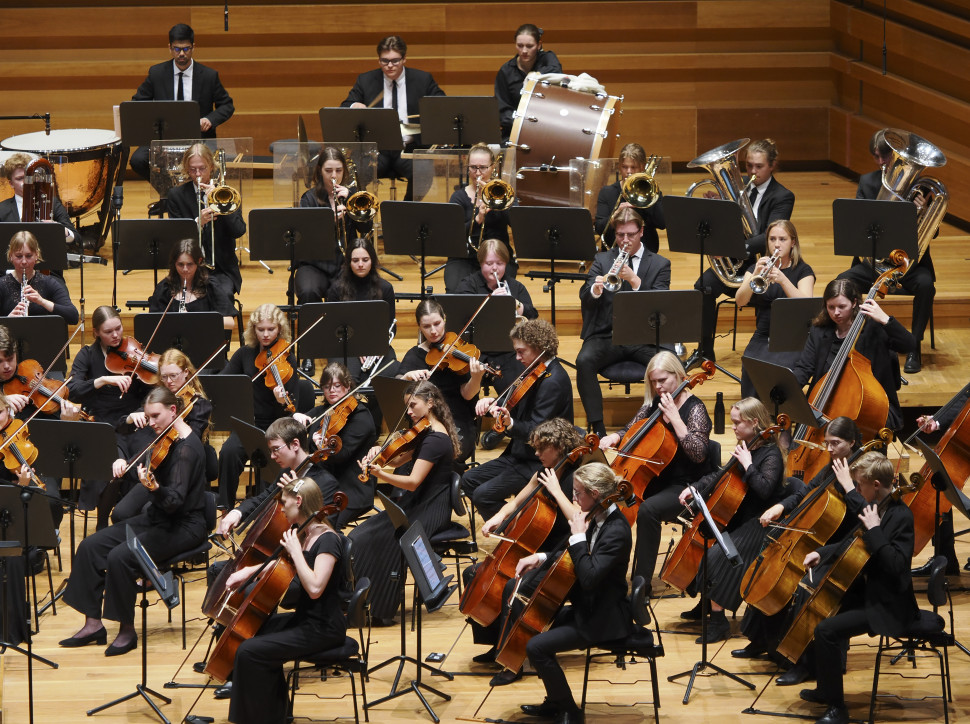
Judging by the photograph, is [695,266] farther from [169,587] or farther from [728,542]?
[169,587]

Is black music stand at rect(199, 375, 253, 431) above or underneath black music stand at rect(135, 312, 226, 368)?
underneath

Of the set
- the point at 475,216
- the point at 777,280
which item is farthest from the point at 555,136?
the point at 777,280

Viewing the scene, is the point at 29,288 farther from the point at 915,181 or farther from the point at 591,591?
the point at 915,181

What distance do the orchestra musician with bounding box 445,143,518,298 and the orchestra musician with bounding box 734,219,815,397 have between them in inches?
54.2

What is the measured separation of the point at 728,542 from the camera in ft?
16.1

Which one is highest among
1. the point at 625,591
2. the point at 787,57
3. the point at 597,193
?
the point at 787,57

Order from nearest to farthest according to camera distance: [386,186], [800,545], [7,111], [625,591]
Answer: [625,591] < [800,545] < [386,186] < [7,111]

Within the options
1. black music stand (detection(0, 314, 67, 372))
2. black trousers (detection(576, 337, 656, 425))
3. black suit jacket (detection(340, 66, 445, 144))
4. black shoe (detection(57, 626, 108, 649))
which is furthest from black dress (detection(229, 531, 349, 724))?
black suit jacket (detection(340, 66, 445, 144))

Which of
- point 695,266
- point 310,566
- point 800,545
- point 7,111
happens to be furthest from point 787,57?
point 310,566

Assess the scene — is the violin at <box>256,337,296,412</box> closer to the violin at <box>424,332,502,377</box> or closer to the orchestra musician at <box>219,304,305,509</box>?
the orchestra musician at <box>219,304,305,509</box>

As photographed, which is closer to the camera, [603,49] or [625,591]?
[625,591]

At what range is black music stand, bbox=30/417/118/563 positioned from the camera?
545 cm

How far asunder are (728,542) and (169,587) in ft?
6.56

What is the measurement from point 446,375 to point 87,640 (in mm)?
2037
